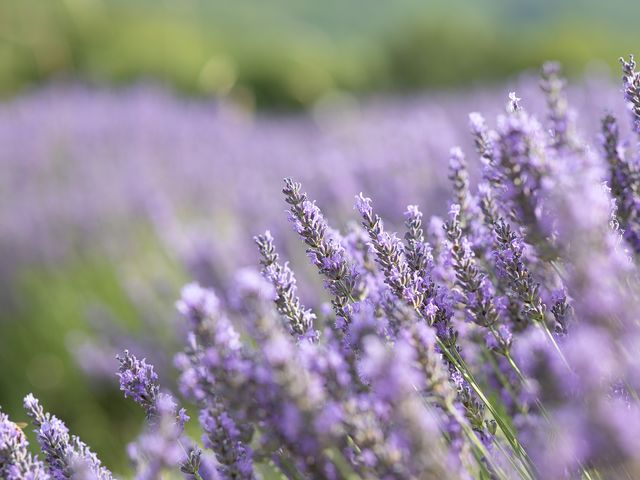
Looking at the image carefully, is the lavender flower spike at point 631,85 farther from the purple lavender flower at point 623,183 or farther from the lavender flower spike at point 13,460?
the lavender flower spike at point 13,460

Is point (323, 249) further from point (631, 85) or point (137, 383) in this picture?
point (631, 85)

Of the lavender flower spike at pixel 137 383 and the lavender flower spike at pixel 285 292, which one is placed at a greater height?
the lavender flower spike at pixel 285 292

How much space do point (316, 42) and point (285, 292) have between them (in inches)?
578

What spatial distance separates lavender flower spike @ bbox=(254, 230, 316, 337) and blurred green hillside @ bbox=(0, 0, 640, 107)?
980 centimetres

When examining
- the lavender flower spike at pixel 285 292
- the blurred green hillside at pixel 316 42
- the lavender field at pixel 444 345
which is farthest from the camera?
the blurred green hillside at pixel 316 42

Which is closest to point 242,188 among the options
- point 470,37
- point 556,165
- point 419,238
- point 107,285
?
point 107,285

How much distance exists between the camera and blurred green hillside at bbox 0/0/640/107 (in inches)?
468

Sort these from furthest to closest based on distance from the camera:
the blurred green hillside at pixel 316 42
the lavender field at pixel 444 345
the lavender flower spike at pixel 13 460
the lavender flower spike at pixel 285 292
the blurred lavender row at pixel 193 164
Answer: the blurred green hillside at pixel 316 42, the blurred lavender row at pixel 193 164, the lavender flower spike at pixel 285 292, the lavender flower spike at pixel 13 460, the lavender field at pixel 444 345

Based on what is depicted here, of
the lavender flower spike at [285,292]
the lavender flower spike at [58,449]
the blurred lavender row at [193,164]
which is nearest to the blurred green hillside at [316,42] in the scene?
the blurred lavender row at [193,164]

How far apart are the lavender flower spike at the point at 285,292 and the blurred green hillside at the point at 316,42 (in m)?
9.80

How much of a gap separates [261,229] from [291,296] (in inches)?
129

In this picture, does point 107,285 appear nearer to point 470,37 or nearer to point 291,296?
point 291,296

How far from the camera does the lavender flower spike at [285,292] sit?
135 centimetres

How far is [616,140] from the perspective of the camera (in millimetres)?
1437
